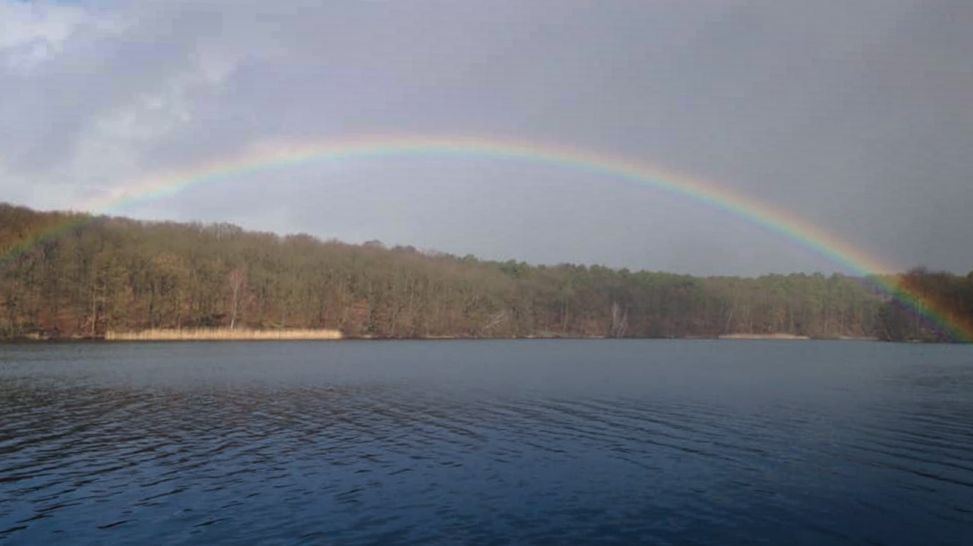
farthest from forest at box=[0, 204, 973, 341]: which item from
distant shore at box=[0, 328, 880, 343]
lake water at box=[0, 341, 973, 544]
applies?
lake water at box=[0, 341, 973, 544]

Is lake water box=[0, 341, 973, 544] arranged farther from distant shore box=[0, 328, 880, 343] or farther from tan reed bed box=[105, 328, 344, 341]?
tan reed bed box=[105, 328, 344, 341]

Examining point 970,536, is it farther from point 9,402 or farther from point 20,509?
point 9,402

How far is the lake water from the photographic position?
1489 centimetres

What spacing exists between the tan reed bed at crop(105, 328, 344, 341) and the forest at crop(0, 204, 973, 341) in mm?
2290

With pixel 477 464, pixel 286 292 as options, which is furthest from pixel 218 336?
pixel 477 464

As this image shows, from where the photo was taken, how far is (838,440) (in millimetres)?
26141

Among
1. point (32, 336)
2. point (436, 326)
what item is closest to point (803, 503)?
point (32, 336)

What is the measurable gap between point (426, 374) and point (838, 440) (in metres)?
35.6

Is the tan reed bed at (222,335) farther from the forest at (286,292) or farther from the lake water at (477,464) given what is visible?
the lake water at (477,464)

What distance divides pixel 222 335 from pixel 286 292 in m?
17.5

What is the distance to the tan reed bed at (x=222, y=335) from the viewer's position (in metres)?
103

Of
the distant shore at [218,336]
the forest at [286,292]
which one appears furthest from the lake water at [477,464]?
the forest at [286,292]

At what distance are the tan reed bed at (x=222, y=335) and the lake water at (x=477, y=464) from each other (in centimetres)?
6453

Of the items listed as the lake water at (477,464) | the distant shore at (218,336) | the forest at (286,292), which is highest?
the forest at (286,292)
